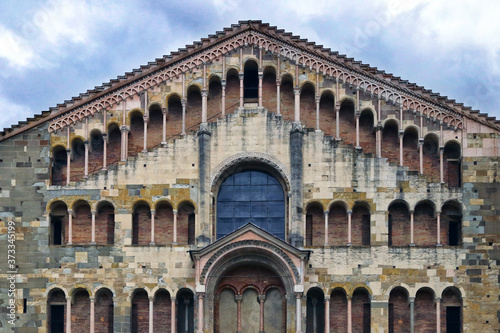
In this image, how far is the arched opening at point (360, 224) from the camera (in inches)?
1586

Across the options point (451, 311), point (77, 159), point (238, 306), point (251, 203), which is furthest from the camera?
point (77, 159)

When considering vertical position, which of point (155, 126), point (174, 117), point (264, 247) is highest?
point (174, 117)

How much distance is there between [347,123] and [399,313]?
7.90 meters

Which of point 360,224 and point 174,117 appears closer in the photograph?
point 360,224

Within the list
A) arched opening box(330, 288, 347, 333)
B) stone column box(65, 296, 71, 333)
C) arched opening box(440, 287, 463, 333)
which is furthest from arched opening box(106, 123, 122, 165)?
arched opening box(440, 287, 463, 333)

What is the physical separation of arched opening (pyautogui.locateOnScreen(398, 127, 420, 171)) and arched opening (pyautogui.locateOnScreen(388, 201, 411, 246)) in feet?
5.55

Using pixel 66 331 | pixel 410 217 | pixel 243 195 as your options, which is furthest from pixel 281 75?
pixel 66 331

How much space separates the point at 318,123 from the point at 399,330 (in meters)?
8.78

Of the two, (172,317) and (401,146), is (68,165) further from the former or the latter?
(401,146)

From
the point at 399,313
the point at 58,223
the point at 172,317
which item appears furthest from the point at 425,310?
the point at 58,223

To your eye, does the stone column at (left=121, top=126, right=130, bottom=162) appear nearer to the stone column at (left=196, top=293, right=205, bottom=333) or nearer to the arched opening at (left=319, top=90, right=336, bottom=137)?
the stone column at (left=196, top=293, right=205, bottom=333)

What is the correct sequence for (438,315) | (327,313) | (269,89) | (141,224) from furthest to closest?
(269,89) → (141,224) → (327,313) → (438,315)

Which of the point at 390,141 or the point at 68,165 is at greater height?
the point at 390,141

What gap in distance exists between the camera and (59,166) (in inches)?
1645
